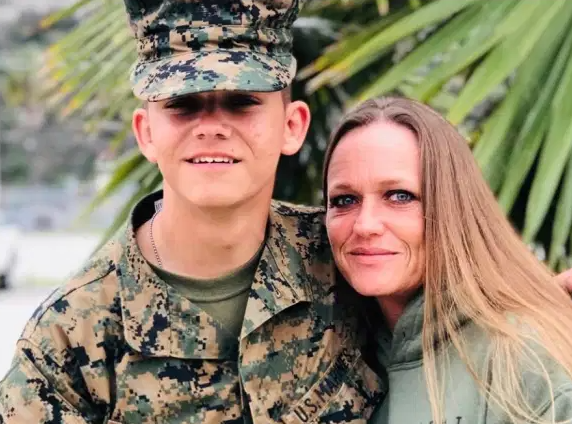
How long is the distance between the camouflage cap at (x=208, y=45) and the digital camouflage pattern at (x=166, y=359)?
1.08 feet

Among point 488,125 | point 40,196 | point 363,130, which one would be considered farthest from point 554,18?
point 40,196

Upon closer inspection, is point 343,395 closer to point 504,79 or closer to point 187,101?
point 187,101

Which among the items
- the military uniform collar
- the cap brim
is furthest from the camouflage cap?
the military uniform collar

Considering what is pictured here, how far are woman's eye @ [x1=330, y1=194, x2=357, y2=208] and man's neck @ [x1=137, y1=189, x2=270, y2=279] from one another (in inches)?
5.7

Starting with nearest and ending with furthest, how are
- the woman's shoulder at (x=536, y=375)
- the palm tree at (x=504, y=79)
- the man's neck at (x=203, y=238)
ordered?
the woman's shoulder at (x=536, y=375)
the man's neck at (x=203, y=238)
the palm tree at (x=504, y=79)

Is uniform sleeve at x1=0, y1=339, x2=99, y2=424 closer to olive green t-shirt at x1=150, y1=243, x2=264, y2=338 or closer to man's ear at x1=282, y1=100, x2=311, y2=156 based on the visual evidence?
olive green t-shirt at x1=150, y1=243, x2=264, y2=338

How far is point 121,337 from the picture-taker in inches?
66.1

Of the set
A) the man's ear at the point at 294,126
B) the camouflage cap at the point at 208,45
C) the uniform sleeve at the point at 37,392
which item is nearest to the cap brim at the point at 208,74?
the camouflage cap at the point at 208,45

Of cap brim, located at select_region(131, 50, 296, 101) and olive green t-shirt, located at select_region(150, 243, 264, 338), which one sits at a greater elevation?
cap brim, located at select_region(131, 50, 296, 101)

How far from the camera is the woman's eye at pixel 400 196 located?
1737 millimetres

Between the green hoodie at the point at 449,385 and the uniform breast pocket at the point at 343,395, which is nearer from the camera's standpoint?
the green hoodie at the point at 449,385

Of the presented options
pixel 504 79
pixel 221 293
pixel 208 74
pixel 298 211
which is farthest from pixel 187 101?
pixel 504 79

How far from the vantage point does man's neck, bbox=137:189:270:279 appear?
1.72 metres

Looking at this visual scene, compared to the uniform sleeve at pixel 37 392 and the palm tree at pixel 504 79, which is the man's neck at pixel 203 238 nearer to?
the uniform sleeve at pixel 37 392
